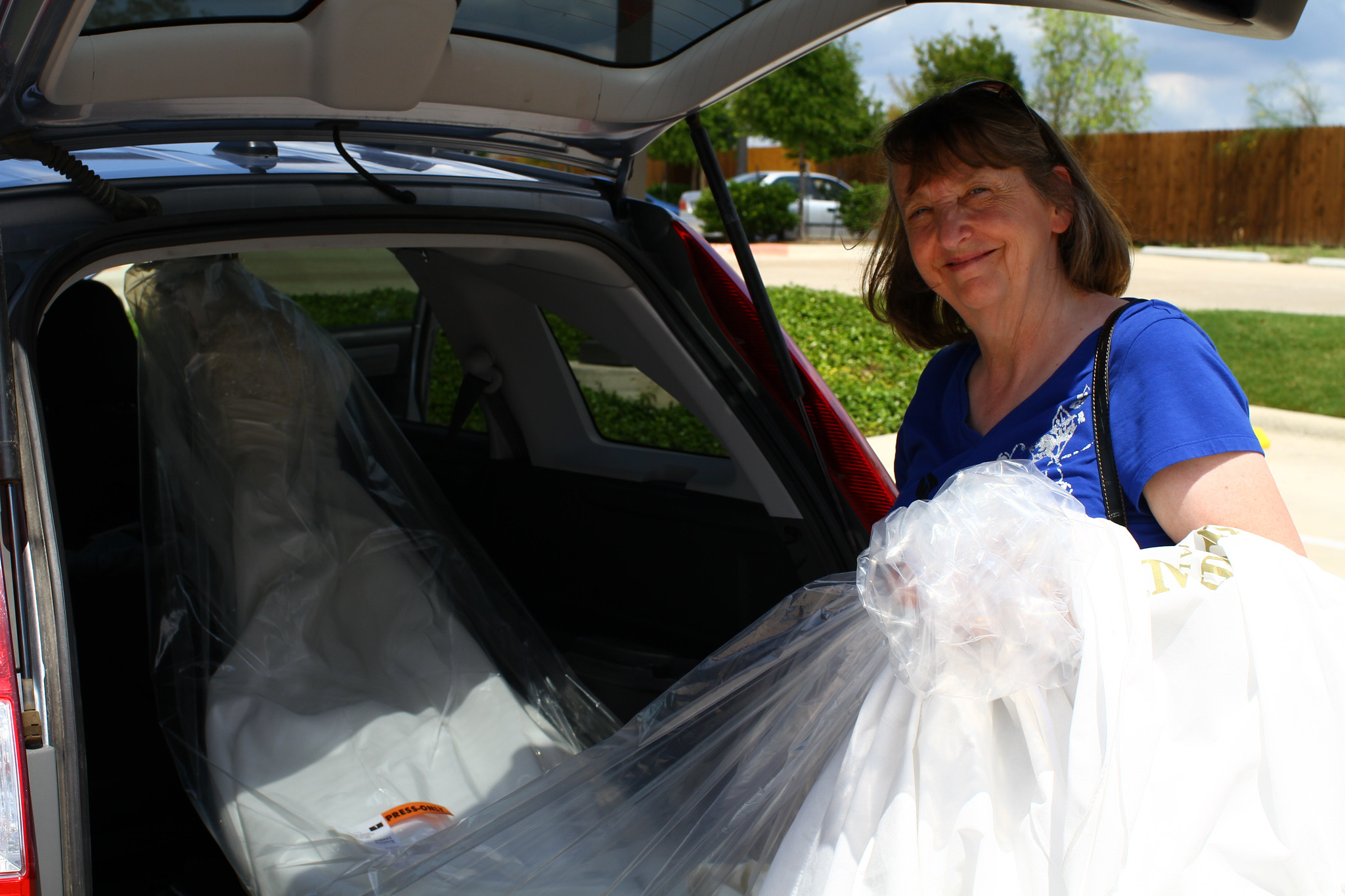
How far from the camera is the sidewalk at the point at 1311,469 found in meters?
4.68

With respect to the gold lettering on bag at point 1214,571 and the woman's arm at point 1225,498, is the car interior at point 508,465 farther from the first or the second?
the gold lettering on bag at point 1214,571

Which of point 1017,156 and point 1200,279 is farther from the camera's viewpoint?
point 1200,279

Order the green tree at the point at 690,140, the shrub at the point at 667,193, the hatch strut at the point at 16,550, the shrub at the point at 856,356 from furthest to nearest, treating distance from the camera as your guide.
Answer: the shrub at the point at 667,193, the green tree at the point at 690,140, the shrub at the point at 856,356, the hatch strut at the point at 16,550

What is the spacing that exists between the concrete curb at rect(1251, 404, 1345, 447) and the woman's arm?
234 inches

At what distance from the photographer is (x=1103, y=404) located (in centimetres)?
132

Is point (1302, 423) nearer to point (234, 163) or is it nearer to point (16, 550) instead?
point (234, 163)

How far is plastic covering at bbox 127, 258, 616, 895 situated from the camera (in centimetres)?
179

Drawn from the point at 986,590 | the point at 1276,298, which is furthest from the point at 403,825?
the point at 1276,298

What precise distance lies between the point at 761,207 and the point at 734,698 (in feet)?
A: 63.8

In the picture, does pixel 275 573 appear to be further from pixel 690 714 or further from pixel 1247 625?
pixel 1247 625

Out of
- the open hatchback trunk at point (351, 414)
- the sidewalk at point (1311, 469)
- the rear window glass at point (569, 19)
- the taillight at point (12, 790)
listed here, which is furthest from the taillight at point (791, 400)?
the sidewalk at point (1311, 469)

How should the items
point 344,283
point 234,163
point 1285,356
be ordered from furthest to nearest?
point 1285,356 → point 344,283 → point 234,163

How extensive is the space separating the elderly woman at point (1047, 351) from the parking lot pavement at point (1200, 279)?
7.87 metres

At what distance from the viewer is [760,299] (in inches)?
84.4
